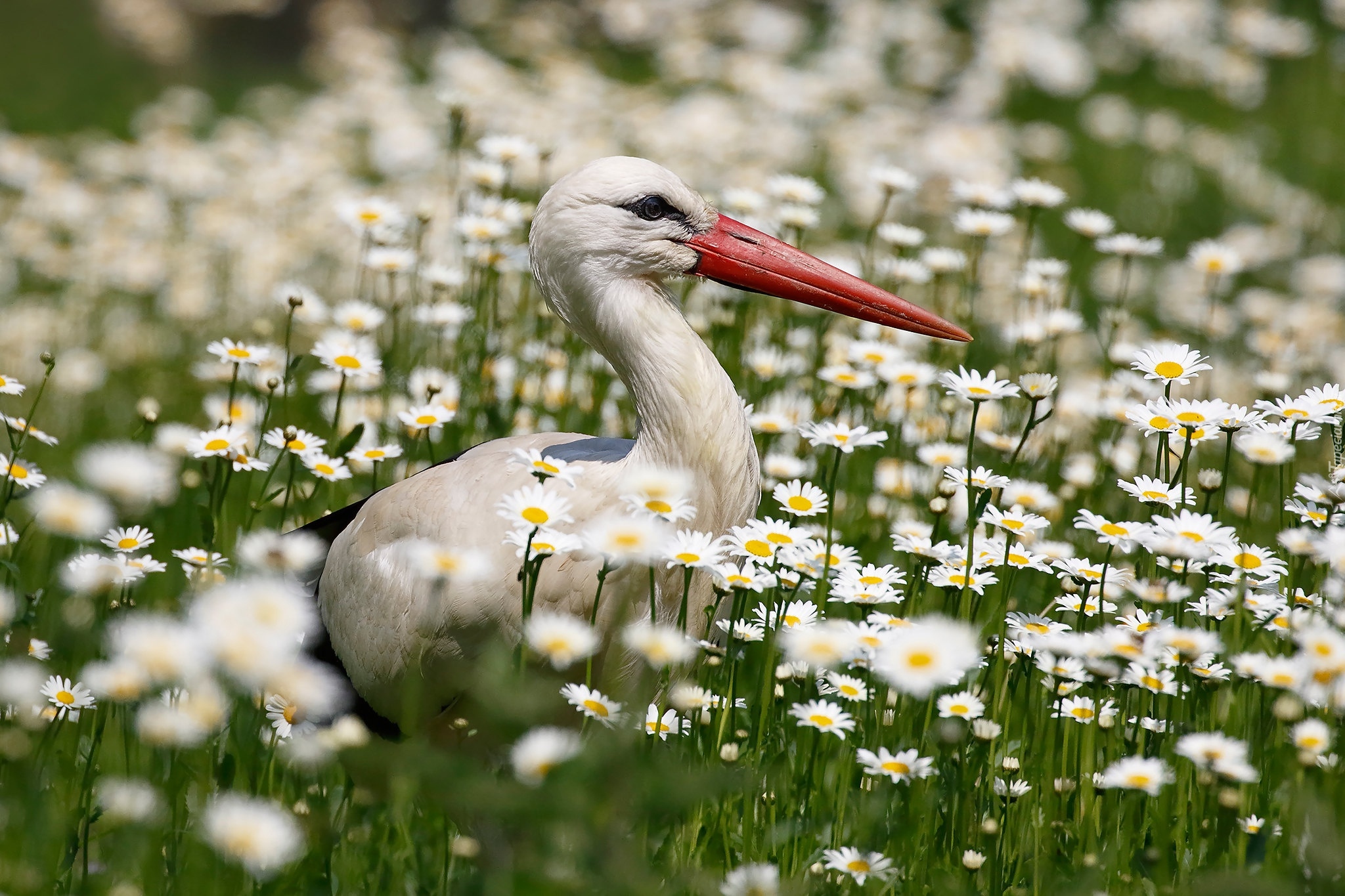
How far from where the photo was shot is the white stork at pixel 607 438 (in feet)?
9.62

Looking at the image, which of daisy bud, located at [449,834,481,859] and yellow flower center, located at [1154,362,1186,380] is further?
yellow flower center, located at [1154,362,1186,380]

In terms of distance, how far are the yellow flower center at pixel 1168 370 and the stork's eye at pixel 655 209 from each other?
1.15 metres

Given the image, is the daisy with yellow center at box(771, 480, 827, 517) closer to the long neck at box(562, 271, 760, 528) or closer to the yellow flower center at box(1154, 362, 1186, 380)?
the long neck at box(562, 271, 760, 528)

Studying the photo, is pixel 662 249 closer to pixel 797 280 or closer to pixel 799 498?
pixel 797 280

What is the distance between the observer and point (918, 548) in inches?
109

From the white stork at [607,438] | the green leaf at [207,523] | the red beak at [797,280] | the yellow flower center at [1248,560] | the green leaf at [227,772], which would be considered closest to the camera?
the green leaf at [227,772]

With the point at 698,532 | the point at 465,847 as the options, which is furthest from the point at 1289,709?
the point at 465,847

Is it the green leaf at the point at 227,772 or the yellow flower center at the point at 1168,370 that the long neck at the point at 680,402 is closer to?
the yellow flower center at the point at 1168,370

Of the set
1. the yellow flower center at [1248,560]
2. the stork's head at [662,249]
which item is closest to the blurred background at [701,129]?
the stork's head at [662,249]

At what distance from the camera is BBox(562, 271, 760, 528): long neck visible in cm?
310

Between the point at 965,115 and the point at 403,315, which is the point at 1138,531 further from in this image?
the point at 965,115

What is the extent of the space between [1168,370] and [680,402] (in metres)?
1.03

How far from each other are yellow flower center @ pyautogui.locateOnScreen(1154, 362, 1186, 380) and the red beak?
57cm

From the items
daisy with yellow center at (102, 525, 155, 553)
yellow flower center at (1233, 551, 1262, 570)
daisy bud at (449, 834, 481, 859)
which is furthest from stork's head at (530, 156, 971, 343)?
daisy bud at (449, 834, 481, 859)
